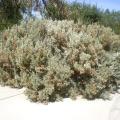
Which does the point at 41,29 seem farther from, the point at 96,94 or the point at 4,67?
the point at 96,94

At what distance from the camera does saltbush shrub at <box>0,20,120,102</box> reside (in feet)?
23.4

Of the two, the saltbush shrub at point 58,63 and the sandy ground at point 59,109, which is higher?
the saltbush shrub at point 58,63

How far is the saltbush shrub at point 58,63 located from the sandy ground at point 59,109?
18cm

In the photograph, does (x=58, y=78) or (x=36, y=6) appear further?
(x=36, y=6)

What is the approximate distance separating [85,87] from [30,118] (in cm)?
142

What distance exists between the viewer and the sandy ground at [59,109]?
21.5ft

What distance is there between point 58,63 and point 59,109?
972mm

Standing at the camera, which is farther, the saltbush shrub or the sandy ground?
the saltbush shrub

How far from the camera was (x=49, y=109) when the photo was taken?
6.79 m

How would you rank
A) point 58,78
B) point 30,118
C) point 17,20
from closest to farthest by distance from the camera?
point 30,118, point 58,78, point 17,20

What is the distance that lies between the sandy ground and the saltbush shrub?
7.1 inches

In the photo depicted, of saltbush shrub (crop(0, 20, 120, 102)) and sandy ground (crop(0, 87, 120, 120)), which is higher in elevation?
saltbush shrub (crop(0, 20, 120, 102))

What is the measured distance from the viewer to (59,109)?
6.79 m

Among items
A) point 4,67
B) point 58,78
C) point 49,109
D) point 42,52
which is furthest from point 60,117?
point 4,67
